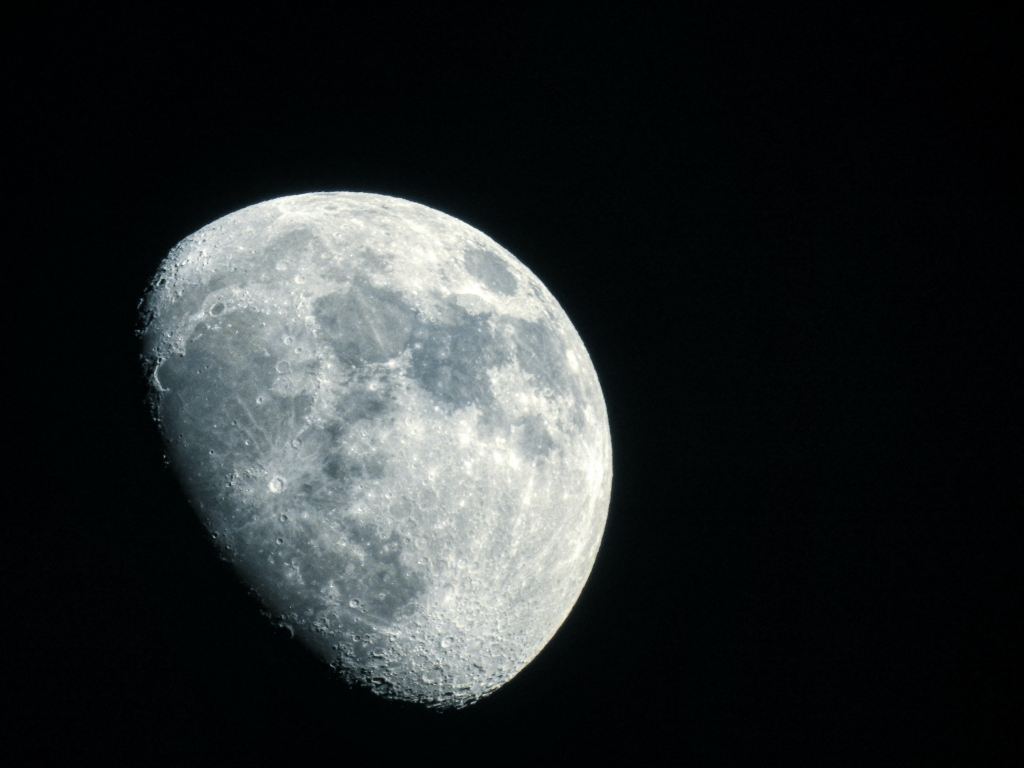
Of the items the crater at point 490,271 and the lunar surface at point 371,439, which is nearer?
the lunar surface at point 371,439

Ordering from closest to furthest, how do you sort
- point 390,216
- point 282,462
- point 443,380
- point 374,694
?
point 282,462 → point 443,380 → point 374,694 → point 390,216

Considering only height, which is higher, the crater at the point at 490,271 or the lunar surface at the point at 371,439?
the crater at the point at 490,271

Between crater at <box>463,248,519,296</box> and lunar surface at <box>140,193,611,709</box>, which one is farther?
crater at <box>463,248,519,296</box>

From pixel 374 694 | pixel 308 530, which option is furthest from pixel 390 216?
pixel 374 694

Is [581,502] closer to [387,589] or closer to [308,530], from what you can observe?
[387,589]

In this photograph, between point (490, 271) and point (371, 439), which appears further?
point (490, 271)

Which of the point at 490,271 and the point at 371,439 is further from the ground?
the point at 490,271

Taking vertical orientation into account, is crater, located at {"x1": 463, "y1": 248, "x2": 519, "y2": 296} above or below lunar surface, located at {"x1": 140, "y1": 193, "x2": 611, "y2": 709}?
above

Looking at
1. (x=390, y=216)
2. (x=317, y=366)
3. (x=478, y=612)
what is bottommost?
(x=478, y=612)
